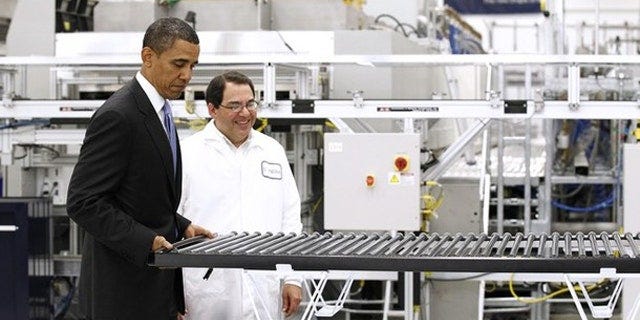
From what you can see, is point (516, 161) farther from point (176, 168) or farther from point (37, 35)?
point (176, 168)

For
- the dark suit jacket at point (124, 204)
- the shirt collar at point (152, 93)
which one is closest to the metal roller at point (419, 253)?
the dark suit jacket at point (124, 204)

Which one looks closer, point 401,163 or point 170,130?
point 170,130

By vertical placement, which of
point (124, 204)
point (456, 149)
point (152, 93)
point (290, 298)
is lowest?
point (290, 298)

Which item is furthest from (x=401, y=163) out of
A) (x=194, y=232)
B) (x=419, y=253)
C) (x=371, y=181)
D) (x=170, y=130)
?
(x=419, y=253)

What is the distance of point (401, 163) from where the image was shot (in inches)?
218

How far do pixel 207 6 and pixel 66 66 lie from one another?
3.68ft

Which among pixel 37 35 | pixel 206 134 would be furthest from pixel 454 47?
pixel 206 134

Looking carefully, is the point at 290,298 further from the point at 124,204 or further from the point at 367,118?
the point at 367,118

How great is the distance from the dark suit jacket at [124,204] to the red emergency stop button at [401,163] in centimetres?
264

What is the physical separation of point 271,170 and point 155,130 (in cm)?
101

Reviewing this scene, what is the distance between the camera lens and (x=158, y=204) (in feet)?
9.65

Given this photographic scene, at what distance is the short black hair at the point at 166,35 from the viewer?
9.36 feet

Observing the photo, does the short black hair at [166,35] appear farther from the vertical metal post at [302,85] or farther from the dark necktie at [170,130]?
the vertical metal post at [302,85]

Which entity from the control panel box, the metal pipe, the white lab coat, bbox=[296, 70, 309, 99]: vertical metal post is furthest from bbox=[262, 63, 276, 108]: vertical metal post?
the white lab coat
